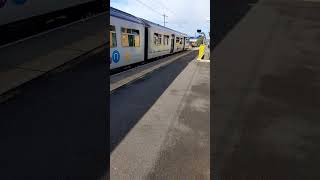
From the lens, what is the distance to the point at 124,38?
14.5 metres

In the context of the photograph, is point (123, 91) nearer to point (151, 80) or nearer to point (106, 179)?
point (151, 80)

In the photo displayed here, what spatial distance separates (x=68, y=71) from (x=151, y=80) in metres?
4.50

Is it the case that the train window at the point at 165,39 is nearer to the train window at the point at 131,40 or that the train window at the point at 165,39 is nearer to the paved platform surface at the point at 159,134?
the train window at the point at 131,40

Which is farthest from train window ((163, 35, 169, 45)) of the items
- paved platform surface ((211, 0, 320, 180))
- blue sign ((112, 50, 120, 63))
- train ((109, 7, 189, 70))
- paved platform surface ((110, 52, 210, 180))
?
paved platform surface ((110, 52, 210, 180))

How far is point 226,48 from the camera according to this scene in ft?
36.6

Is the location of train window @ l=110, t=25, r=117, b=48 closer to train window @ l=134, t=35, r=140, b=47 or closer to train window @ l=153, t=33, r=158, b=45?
train window @ l=134, t=35, r=140, b=47

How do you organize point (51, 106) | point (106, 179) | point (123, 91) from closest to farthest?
point (106, 179) < point (51, 106) < point (123, 91)

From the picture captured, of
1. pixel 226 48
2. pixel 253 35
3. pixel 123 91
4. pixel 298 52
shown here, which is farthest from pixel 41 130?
pixel 253 35

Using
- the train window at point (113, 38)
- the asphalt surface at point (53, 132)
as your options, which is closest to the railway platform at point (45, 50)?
the asphalt surface at point (53, 132)

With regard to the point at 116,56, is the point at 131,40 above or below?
above

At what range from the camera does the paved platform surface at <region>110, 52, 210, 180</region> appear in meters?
4.23

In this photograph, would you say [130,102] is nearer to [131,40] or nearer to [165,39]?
[131,40]

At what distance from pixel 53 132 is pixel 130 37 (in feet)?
36.2

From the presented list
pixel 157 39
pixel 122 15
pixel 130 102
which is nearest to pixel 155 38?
pixel 157 39
